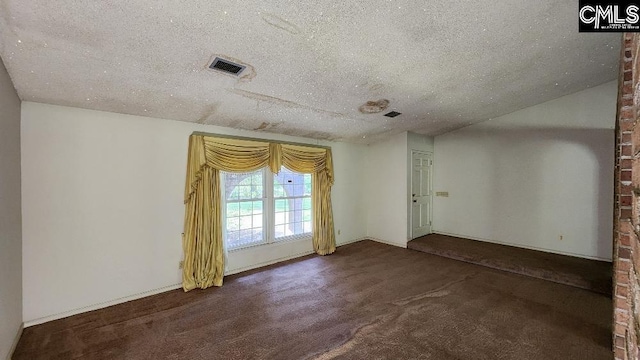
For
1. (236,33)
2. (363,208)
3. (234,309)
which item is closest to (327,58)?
(236,33)

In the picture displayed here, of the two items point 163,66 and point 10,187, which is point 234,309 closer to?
point 10,187

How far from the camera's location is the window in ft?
12.1

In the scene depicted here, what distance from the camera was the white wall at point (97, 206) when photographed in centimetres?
237

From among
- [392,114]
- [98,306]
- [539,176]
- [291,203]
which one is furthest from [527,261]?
[98,306]

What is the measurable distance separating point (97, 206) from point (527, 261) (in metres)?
5.83

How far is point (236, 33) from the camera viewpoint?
1.78m

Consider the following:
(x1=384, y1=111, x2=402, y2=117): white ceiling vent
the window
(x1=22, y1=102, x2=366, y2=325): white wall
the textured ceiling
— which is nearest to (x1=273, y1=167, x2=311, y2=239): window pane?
the window

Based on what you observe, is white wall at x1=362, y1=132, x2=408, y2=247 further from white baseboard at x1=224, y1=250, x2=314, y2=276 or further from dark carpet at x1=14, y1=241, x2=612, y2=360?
white baseboard at x1=224, y1=250, x2=314, y2=276

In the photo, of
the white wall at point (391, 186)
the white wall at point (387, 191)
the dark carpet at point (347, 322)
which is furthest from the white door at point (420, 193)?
the dark carpet at point (347, 322)

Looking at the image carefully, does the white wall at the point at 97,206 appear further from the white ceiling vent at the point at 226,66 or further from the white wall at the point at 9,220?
the white ceiling vent at the point at 226,66

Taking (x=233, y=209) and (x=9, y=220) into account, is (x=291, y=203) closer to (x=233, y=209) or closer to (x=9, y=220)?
(x=233, y=209)

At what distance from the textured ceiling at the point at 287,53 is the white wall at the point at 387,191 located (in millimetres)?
1724

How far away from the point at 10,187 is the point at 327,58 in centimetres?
289

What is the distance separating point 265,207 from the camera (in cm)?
403
